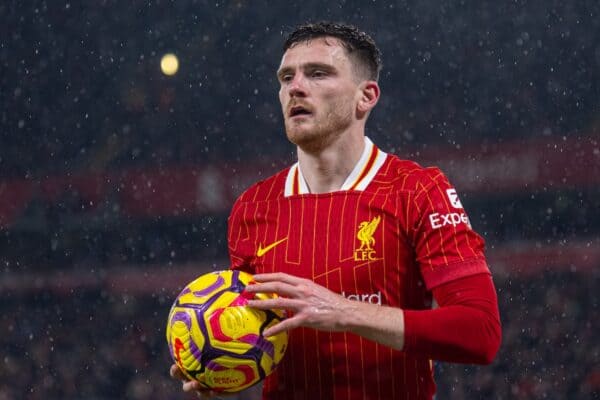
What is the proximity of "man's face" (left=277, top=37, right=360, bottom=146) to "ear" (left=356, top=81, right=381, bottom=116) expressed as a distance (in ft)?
0.05

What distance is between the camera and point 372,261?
6.79 ft

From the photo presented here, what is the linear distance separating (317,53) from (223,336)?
2.29 feet

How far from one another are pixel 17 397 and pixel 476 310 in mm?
8129

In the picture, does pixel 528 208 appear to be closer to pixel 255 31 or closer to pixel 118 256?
pixel 118 256

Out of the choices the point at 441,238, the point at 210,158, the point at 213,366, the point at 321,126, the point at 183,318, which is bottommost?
the point at 213,366

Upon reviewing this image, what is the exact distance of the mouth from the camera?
7.12ft

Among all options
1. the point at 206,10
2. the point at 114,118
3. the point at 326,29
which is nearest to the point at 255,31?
the point at 206,10

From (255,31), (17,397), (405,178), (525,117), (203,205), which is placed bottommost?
(17,397)

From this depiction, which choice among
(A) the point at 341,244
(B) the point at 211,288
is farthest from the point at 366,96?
(B) the point at 211,288

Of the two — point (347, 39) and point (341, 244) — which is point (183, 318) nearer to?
point (341, 244)

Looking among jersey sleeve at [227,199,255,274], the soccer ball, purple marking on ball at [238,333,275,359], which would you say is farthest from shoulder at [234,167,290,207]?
purple marking on ball at [238,333,275,359]

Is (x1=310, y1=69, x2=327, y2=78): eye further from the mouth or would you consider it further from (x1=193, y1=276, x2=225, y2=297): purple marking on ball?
(x1=193, y1=276, x2=225, y2=297): purple marking on ball

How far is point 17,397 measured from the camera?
9.27 meters

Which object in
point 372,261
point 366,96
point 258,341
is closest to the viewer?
point 258,341
